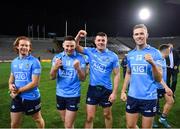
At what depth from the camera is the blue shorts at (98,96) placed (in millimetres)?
6266

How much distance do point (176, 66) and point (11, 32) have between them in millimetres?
37027

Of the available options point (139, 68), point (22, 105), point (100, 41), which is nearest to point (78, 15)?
point (100, 41)

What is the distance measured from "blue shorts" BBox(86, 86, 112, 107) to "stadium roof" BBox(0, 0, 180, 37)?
37335 mm

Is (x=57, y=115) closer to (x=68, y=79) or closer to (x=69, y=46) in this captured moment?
(x=68, y=79)

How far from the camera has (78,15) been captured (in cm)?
4453

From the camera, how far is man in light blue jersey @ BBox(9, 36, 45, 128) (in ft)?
18.9

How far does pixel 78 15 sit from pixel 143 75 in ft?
131

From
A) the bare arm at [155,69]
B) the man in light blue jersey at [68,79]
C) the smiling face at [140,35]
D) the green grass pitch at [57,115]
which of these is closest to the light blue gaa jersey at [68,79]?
the man in light blue jersey at [68,79]

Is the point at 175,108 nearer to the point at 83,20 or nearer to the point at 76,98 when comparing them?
the point at 76,98

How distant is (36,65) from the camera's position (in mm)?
5805

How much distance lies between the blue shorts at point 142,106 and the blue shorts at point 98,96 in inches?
35.8

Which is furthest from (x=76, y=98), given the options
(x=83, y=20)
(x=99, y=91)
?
(x=83, y=20)

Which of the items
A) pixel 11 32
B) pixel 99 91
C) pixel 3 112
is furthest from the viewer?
pixel 11 32

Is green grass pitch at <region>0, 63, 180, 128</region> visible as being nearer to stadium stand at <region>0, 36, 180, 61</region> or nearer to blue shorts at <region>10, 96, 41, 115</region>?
blue shorts at <region>10, 96, 41, 115</region>
